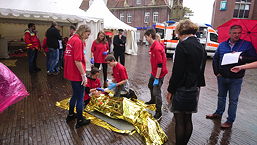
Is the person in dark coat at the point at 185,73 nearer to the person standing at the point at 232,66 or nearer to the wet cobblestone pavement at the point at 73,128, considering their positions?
the wet cobblestone pavement at the point at 73,128

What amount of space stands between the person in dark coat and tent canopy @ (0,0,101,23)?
5.74 metres

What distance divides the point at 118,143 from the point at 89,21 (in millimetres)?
5712

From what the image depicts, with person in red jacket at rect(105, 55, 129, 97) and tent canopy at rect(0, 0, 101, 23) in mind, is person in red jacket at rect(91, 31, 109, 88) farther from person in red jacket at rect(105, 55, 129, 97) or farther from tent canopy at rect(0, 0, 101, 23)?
tent canopy at rect(0, 0, 101, 23)

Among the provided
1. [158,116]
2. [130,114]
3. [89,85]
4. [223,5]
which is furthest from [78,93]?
[223,5]

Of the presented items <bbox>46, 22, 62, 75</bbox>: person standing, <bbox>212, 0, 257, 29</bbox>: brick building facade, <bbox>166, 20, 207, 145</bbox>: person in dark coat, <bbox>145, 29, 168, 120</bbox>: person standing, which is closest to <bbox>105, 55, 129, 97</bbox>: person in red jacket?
<bbox>145, 29, 168, 120</bbox>: person standing

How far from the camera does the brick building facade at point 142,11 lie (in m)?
32.5

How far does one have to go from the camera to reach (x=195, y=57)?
2.02 m

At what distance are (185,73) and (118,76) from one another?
6.62 feet

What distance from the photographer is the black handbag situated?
213 centimetres

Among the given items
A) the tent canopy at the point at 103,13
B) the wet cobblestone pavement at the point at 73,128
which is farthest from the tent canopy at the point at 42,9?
the tent canopy at the point at 103,13

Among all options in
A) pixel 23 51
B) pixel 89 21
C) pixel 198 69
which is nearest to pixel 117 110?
pixel 198 69

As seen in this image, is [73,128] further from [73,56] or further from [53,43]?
[53,43]

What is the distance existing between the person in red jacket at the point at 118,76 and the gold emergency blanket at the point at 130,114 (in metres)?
0.26

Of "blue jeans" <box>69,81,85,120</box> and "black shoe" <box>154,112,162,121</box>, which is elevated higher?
"blue jeans" <box>69,81,85,120</box>
